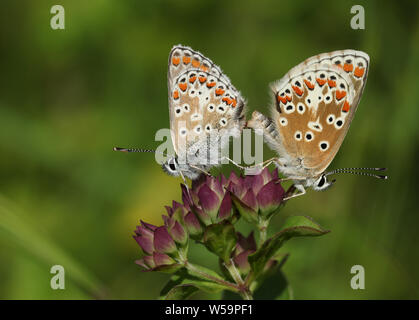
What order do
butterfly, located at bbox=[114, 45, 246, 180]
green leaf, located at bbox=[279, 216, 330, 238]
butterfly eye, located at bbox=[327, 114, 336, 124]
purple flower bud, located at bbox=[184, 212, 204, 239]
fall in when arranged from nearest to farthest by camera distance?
green leaf, located at bbox=[279, 216, 330, 238]
purple flower bud, located at bbox=[184, 212, 204, 239]
butterfly eye, located at bbox=[327, 114, 336, 124]
butterfly, located at bbox=[114, 45, 246, 180]

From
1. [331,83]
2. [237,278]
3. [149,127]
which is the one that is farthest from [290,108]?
[149,127]

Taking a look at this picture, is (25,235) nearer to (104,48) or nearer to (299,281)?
(299,281)

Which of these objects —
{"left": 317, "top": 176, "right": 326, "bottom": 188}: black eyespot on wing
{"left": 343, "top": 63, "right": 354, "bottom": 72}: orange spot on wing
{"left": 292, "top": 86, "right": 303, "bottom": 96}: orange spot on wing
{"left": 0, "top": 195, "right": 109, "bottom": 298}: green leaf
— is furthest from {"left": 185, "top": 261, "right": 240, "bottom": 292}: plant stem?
{"left": 343, "top": 63, "right": 354, "bottom": 72}: orange spot on wing

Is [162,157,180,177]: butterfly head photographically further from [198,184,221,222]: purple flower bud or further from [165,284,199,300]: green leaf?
[165,284,199,300]: green leaf

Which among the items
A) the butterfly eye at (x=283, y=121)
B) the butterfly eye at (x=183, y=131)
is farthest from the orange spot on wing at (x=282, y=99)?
the butterfly eye at (x=183, y=131)

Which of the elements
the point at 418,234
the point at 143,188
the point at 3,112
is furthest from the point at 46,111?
the point at 418,234
